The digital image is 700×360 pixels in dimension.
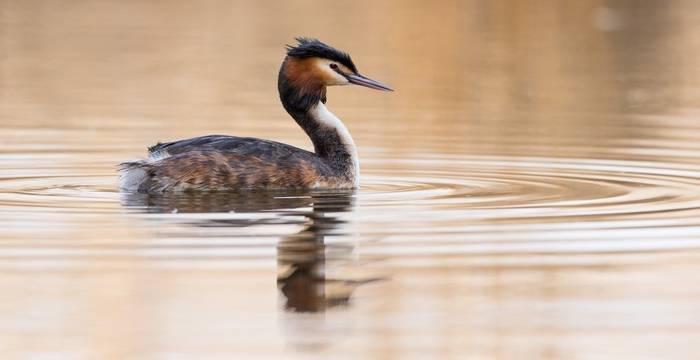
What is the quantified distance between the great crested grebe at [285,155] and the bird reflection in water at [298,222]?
11 cm

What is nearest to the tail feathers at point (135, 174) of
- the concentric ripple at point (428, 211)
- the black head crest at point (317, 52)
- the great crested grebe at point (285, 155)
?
the great crested grebe at point (285, 155)

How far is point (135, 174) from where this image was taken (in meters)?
10.4

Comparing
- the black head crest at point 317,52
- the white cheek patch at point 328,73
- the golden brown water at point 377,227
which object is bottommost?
the golden brown water at point 377,227

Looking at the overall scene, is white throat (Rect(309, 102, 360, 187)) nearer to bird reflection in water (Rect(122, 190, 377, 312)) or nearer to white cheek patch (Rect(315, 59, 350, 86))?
white cheek patch (Rect(315, 59, 350, 86))

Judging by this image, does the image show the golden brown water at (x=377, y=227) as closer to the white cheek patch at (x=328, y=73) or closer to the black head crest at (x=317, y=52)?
the white cheek patch at (x=328, y=73)

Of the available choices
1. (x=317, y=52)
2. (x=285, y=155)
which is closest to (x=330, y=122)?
(x=317, y=52)

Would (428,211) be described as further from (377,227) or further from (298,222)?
(298,222)

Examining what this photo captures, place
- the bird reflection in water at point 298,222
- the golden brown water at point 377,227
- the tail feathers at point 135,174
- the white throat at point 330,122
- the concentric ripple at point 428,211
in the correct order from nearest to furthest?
the golden brown water at point 377,227
the bird reflection in water at point 298,222
the concentric ripple at point 428,211
the tail feathers at point 135,174
the white throat at point 330,122

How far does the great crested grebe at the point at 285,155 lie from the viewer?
34.1 feet

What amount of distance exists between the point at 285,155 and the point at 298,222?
5.23 ft

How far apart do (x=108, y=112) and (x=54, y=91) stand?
7.87 ft

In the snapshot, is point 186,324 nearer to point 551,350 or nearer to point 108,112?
point 551,350

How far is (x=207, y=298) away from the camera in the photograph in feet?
22.4

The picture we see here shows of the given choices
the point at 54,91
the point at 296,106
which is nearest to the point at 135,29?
the point at 54,91
